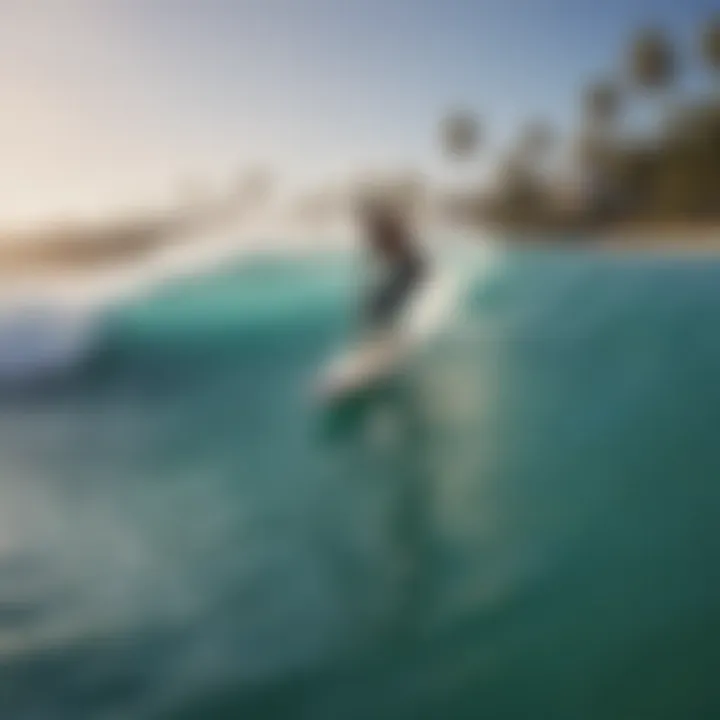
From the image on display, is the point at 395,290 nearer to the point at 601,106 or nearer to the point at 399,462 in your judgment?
the point at 399,462

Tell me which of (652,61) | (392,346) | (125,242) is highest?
(652,61)

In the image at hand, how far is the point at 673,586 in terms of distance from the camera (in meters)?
1.05

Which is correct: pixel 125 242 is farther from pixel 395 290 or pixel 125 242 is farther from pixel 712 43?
pixel 712 43

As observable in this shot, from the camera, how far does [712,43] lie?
45.7 inches

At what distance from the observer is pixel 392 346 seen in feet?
3.77

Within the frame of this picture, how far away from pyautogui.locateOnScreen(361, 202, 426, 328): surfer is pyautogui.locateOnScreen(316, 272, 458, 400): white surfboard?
0.6 inches

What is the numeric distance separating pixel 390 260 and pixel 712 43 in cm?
46

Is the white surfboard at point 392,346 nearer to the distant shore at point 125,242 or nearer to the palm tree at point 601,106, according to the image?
the distant shore at point 125,242

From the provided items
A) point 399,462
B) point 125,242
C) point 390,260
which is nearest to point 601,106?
point 390,260

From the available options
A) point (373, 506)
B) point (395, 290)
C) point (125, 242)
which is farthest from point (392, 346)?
point (125, 242)

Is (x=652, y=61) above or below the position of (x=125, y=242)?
above

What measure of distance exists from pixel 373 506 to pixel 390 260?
29 cm

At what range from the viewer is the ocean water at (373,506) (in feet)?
3.38

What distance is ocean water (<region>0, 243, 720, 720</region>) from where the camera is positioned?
3.38 ft
